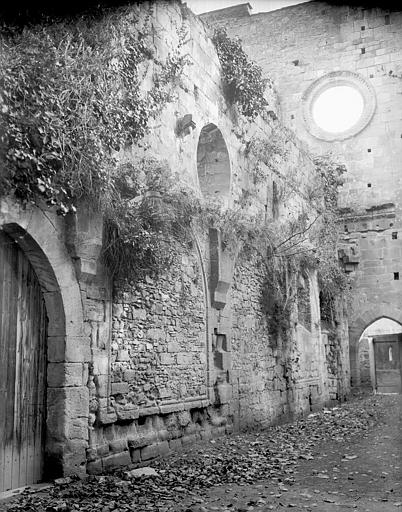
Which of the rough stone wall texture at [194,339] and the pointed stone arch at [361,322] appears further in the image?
the pointed stone arch at [361,322]

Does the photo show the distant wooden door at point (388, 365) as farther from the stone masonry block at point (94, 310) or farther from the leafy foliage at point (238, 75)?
the stone masonry block at point (94, 310)

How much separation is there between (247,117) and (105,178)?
17.9 ft

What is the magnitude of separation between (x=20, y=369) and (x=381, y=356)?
62.6 feet

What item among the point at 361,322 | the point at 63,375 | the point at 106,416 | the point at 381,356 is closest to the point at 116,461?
the point at 106,416

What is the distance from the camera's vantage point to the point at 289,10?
67.0 feet

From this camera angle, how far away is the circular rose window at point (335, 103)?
18.1m

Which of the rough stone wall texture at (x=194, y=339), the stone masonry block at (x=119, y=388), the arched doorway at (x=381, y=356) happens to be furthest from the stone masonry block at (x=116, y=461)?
the arched doorway at (x=381, y=356)

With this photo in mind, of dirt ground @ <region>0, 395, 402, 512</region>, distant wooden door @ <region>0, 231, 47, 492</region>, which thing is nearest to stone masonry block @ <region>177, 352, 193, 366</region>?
dirt ground @ <region>0, 395, 402, 512</region>

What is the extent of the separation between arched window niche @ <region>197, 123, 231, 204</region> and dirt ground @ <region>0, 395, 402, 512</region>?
164 inches

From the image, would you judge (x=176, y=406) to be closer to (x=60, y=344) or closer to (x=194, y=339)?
(x=194, y=339)

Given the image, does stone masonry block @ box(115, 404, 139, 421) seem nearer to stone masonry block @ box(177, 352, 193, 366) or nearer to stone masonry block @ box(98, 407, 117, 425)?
stone masonry block @ box(98, 407, 117, 425)

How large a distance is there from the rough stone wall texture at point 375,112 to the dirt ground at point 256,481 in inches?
337

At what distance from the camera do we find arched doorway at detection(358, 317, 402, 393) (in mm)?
19031

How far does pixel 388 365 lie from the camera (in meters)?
22.3
